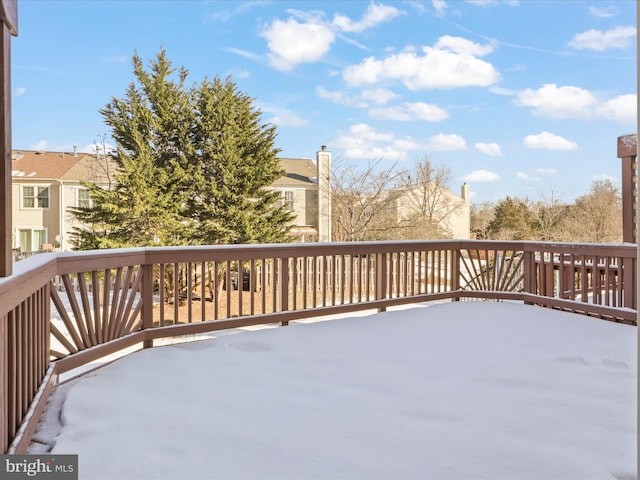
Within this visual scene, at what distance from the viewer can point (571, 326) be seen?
491 centimetres

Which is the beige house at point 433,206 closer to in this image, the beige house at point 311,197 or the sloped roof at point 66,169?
the beige house at point 311,197

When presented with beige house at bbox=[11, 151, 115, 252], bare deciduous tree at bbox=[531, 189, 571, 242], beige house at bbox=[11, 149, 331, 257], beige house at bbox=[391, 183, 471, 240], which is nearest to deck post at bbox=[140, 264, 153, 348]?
beige house at bbox=[11, 149, 331, 257]

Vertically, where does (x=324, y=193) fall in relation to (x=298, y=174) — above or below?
below

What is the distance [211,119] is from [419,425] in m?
14.4

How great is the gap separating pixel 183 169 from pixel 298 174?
7.07m

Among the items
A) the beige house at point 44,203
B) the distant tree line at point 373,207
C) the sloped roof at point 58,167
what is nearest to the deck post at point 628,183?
the distant tree line at point 373,207

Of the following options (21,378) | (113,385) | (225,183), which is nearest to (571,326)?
(113,385)

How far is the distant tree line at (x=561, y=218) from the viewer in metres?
21.0

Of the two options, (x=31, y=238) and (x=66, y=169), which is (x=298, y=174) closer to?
(x=66, y=169)

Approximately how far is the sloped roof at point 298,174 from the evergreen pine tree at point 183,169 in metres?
3.71

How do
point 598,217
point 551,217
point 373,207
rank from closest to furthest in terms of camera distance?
point 373,207 < point 598,217 < point 551,217

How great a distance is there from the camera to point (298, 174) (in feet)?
69.6

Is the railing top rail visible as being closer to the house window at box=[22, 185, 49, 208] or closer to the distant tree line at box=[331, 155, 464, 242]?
the distant tree line at box=[331, 155, 464, 242]

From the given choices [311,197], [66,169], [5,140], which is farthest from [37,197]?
[5,140]
